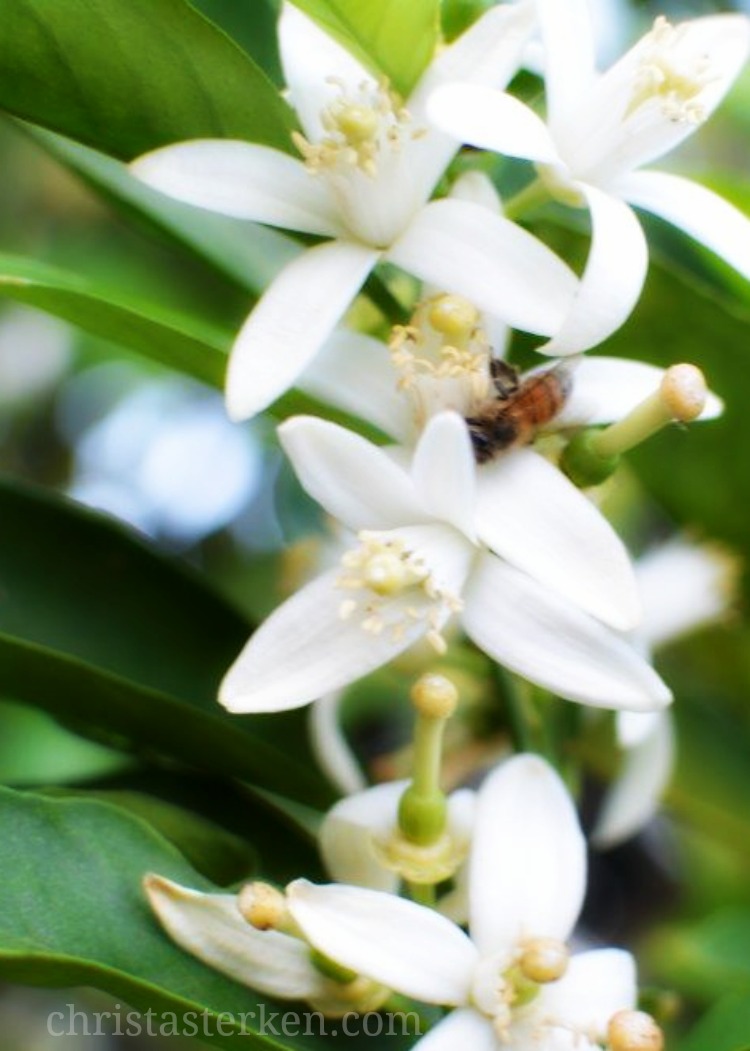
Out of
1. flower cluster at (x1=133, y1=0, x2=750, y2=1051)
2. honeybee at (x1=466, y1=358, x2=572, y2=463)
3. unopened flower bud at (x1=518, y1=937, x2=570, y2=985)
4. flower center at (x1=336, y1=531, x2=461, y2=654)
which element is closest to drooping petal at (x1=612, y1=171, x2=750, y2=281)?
flower cluster at (x1=133, y1=0, x2=750, y2=1051)

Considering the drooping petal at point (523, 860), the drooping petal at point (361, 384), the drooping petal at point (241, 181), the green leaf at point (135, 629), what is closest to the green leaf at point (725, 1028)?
the drooping petal at point (523, 860)

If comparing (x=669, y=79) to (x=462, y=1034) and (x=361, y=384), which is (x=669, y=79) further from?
(x=462, y=1034)

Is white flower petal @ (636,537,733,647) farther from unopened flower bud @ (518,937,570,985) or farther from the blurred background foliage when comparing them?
unopened flower bud @ (518,937,570,985)

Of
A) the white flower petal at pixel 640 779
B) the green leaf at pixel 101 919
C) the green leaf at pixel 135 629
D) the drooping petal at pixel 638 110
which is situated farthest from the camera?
the white flower petal at pixel 640 779

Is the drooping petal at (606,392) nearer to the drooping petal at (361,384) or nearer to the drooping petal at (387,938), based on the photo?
the drooping petal at (361,384)

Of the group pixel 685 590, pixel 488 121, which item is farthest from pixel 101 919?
pixel 685 590

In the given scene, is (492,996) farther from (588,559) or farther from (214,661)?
(214,661)
